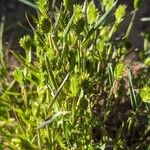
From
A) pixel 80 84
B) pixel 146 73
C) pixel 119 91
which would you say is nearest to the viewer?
pixel 80 84

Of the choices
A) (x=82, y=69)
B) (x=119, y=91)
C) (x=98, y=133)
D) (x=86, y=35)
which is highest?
(x=86, y=35)

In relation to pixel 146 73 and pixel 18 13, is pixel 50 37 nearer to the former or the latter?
pixel 146 73

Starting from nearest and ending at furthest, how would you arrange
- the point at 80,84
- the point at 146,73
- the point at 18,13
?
the point at 80,84, the point at 146,73, the point at 18,13

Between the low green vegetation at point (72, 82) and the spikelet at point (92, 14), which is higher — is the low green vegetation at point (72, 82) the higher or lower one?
the lower one

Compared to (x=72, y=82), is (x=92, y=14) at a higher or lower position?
higher

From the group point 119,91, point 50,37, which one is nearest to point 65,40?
point 50,37

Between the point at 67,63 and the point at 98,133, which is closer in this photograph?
the point at 67,63

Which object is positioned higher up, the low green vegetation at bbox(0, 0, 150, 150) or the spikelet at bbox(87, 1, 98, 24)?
the spikelet at bbox(87, 1, 98, 24)

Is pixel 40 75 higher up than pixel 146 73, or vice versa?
pixel 40 75
